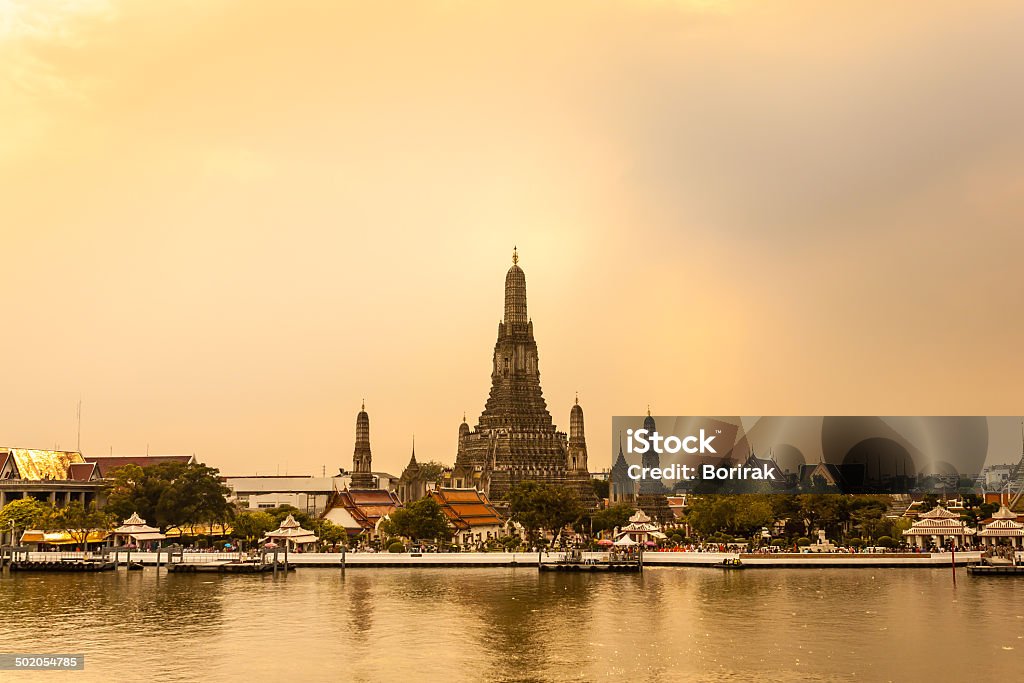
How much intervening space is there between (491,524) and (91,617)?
59.2 m

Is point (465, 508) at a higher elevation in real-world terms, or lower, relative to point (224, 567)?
higher

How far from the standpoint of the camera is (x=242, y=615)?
51.1 metres

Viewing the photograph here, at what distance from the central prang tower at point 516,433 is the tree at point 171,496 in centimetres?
4406

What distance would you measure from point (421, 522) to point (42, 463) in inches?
1493

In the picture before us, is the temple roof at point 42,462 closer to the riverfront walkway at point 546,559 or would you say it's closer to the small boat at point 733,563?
the riverfront walkway at point 546,559

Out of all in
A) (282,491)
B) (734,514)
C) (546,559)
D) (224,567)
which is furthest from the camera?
(282,491)

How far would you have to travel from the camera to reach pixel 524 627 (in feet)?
155

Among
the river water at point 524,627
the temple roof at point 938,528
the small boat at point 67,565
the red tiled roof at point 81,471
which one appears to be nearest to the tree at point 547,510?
the river water at point 524,627

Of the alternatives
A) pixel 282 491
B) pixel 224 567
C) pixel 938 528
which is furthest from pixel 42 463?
pixel 938 528

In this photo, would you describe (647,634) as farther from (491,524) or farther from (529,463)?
(529,463)

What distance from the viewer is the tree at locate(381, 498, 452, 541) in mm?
87562

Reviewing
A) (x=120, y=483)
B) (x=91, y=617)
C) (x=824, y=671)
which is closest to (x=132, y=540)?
(x=120, y=483)

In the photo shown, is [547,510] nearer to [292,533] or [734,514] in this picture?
[734,514]

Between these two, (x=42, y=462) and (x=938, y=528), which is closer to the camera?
(x=938, y=528)
